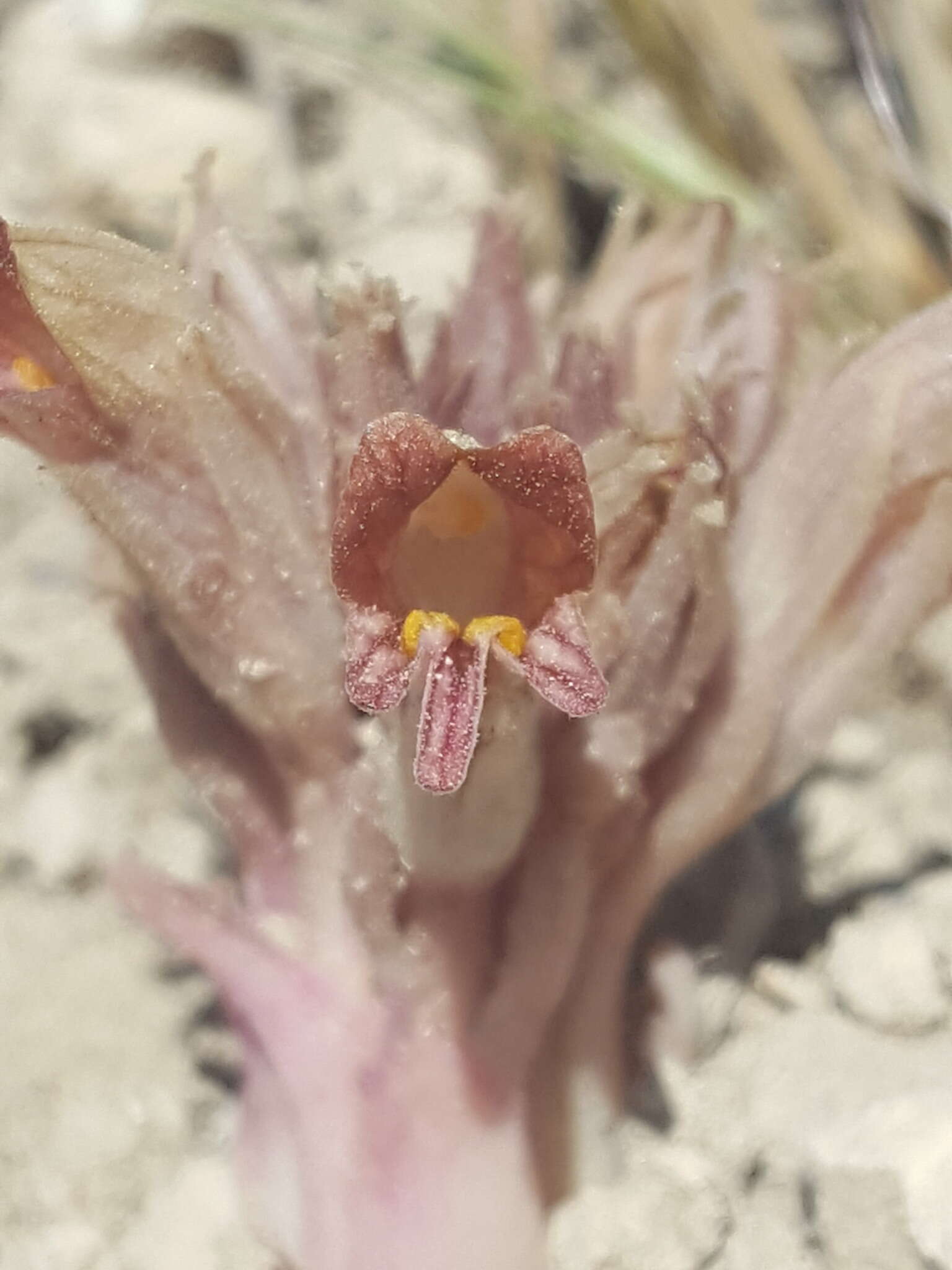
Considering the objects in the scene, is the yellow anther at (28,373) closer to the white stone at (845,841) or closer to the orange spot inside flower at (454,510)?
the orange spot inside flower at (454,510)

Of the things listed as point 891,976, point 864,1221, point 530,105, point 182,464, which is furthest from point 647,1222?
point 530,105

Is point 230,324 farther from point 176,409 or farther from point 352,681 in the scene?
point 352,681

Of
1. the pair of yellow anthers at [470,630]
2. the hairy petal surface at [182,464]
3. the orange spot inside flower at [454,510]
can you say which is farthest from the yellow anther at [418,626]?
the hairy petal surface at [182,464]

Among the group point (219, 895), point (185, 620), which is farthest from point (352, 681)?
point (219, 895)

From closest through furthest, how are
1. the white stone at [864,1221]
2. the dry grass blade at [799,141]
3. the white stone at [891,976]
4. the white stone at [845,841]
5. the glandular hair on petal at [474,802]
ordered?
the glandular hair on petal at [474,802]
the white stone at [864,1221]
the white stone at [891,976]
the white stone at [845,841]
the dry grass blade at [799,141]

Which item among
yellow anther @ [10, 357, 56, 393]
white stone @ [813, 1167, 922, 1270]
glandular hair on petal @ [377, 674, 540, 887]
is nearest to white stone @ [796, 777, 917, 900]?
white stone @ [813, 1167, 922, 1270]

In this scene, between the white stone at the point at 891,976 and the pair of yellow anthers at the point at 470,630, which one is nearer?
the pair of yellow anthers at the point at 470,630

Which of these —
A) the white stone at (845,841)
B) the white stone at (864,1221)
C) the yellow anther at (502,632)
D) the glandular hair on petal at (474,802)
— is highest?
the yellow anther at (502,632)
